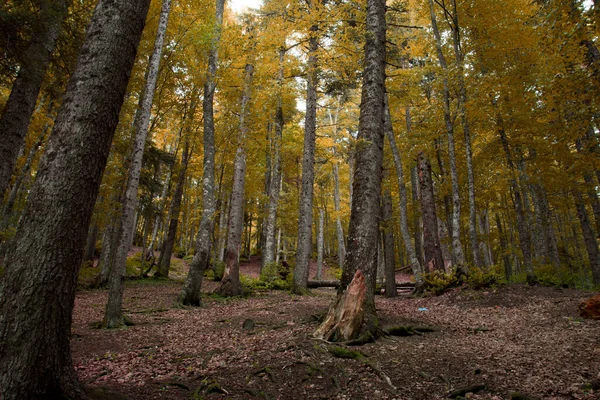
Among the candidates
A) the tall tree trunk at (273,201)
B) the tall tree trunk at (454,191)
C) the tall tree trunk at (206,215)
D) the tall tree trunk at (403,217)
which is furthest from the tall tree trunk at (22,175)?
the tall tree trunk at (454,191)

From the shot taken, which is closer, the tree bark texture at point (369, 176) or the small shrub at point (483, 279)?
the tree bark texture at point (369, 176)

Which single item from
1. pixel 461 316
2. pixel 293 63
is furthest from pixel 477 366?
pixel 293 63

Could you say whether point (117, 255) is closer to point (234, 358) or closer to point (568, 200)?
point (234, 358)

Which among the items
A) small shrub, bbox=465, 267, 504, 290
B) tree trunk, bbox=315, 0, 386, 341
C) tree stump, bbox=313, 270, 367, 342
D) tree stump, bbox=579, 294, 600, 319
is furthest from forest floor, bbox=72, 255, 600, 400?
small shrub, bbox=465, 267, 504, 290

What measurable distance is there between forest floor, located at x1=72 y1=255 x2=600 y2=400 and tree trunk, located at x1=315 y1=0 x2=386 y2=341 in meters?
0.41

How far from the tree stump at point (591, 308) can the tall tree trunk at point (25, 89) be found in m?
11.8

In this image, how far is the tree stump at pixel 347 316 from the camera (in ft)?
15.2

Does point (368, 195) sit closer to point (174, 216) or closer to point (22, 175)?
point (22, 175)

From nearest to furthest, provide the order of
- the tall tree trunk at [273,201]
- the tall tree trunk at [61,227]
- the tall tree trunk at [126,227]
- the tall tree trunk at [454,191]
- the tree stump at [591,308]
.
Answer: the tall tree trunk at [61,227], the tree stump at [591,308], the tall tree trunk at [126,227], the tall tree trunk at [454,191], the tall tree trunk at [273,201]

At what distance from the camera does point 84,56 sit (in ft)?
9.40

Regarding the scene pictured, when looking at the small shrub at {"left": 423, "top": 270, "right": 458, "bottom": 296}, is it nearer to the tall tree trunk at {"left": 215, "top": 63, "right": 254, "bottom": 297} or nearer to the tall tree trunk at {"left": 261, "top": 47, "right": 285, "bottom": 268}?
the tall tree trunk at {"left": 215, "top": 63, "right": 254, "bottom": 297}

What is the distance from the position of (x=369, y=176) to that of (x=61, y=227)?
4.53 m

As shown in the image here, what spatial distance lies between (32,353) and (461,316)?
8354 mm

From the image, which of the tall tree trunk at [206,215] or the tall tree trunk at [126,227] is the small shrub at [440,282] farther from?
the tall tree trunk at [126,227]
